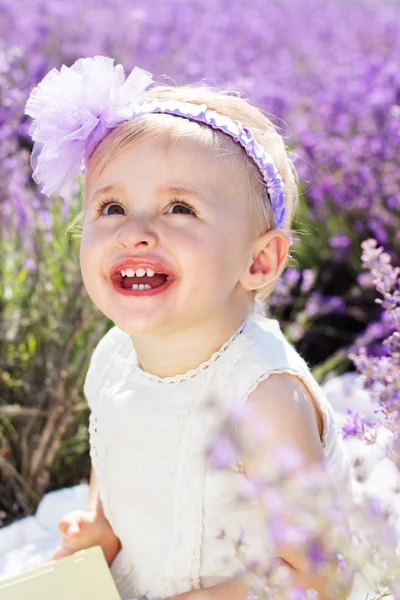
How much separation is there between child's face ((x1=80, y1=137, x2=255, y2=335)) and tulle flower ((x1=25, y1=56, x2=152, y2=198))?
102 mm

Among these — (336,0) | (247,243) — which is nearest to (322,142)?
(247,243)

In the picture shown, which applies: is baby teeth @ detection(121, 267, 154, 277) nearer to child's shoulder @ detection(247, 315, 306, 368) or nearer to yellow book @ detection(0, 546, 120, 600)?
child's shoulder @ detection(247, 315, 306, 368)

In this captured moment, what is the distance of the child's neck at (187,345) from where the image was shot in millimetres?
1513

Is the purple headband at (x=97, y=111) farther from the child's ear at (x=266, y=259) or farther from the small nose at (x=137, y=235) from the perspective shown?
the small nose at (x=137, y=235)

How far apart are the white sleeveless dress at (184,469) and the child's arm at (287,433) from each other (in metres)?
0.02

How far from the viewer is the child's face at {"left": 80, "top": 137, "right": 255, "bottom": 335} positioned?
1.40 m

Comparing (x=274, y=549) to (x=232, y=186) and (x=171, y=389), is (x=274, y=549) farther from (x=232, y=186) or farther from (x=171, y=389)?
(x=232, y=186)

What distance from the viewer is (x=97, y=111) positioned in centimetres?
154

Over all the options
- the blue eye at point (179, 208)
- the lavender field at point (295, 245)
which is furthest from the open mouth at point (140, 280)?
the lavender field at point (295, 245)

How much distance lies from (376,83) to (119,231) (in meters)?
2.33

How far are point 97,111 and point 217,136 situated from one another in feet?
Result: 0.75

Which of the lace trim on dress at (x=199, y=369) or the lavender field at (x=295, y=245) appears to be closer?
the lace trim on dress at (x=199, y=369)

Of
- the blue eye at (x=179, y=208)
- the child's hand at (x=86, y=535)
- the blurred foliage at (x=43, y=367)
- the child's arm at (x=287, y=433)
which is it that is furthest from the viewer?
the blurred foliage at (x=43, y=367)

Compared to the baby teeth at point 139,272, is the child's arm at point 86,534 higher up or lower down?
lower down
